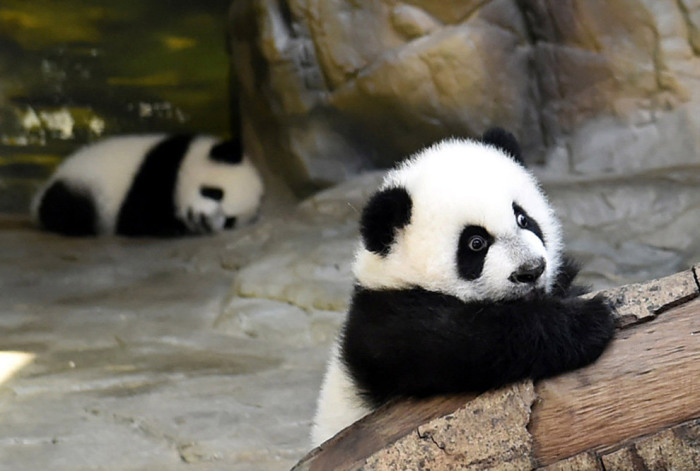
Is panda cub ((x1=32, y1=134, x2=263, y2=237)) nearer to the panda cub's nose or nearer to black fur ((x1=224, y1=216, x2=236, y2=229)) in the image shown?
black fur ((x1=224, y1=216, x2=236, y2=229))

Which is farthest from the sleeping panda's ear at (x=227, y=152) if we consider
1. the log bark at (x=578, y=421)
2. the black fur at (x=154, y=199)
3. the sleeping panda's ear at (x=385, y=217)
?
the log bark at (x=578, y=421)

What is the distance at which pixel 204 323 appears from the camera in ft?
18.4

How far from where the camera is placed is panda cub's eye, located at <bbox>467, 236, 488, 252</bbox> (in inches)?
93.0

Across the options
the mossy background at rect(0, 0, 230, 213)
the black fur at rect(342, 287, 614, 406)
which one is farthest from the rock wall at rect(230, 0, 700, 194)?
the black fur at rect(342, 287, 614, 406)

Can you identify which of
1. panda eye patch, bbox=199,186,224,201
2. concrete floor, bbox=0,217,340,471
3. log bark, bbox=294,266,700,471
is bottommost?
panda eye patch, bbox=199,186,224,201

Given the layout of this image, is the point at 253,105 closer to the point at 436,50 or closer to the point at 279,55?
the point at 279,55

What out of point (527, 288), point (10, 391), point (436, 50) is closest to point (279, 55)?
point (436, 50)

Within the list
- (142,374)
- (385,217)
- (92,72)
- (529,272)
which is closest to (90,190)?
(92,72)

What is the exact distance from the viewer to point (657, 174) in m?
5.74

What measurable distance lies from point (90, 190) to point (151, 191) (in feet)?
1.99

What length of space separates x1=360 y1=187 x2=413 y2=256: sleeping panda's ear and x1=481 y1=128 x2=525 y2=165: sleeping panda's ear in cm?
48

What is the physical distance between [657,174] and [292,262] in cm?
265

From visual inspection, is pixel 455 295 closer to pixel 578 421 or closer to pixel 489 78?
pixel 578 421

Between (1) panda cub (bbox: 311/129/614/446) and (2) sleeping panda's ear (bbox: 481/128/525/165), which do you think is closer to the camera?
(1) panda cub (bbox: 311/129/614/446)
